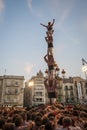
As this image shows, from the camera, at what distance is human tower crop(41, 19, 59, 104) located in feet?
80.1

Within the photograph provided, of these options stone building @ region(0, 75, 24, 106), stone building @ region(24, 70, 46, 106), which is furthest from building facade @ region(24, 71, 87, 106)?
stone building @ region(0, 75, 24, 106)

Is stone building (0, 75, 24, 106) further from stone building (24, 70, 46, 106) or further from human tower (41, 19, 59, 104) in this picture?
human tower (41, 19, 59, 104)

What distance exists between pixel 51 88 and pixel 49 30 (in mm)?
9481

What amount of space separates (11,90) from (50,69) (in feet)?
134

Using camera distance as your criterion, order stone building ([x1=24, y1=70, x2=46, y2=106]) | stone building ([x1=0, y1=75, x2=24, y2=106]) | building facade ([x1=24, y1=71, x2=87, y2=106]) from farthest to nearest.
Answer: building facade ([x1=24, y1=71, x2=87, y2=106])
stone building ([x1=24, y1=70, x2=46, y2=106])
stone building ([x1=0, y1=75, x2=24, y2=106])

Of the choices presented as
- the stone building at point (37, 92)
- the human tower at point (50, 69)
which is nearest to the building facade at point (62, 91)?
the stone building at point (37, 92)

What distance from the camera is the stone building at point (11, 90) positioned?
61.3 metres

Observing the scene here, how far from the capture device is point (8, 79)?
64000 millimetres

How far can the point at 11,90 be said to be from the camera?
63062 mm

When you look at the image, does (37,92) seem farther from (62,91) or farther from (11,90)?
(62,91)

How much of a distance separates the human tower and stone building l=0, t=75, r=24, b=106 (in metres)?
38.9

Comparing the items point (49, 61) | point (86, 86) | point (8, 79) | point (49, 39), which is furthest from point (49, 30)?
point (86, 86)

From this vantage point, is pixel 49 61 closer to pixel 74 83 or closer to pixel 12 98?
pixel 12 98

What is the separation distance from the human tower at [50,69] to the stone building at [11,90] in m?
38.9
